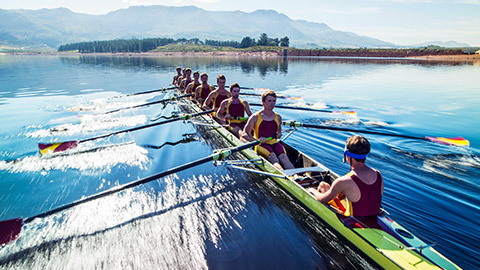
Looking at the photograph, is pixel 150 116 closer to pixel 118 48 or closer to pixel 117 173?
pixel 117 173

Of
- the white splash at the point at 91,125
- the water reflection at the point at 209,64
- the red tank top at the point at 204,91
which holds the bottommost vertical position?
the white splash at the point at 91,125

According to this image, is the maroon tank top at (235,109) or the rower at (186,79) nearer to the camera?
the maroon tank top at (235,109)

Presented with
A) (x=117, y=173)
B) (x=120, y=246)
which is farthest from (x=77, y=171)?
(x=120, y=246)

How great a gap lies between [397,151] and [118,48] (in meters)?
168

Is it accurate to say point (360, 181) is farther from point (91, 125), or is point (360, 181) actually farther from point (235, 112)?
point (91, 125)

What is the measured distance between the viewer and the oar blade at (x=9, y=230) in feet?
16.0

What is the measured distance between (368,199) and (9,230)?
6.91m

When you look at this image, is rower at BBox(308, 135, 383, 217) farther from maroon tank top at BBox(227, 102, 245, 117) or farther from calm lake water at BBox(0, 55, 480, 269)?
maroon tank top at BBox(227, 102, 245, 117)

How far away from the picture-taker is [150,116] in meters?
15.4

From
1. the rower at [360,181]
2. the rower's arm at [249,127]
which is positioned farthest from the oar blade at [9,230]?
the rower at [360,181]

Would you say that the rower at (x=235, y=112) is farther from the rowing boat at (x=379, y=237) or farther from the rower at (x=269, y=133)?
the rowing boat at (x=379, y=237)

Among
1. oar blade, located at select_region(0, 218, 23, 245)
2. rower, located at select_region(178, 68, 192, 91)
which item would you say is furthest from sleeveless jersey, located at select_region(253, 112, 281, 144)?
rower, located at select_region(178, 68, 192, 91)

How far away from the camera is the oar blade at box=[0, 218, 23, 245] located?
16.0ft

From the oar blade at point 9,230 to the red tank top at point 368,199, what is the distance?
6.54 m
